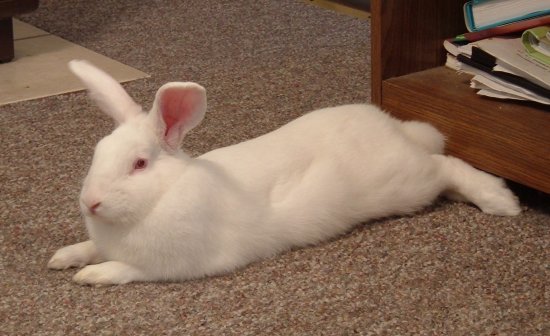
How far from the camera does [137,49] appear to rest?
2.43 m

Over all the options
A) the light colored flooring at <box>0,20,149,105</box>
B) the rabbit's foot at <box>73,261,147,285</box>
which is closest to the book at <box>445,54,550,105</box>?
the rabbit's foot at <box>73,261,147,285</box>

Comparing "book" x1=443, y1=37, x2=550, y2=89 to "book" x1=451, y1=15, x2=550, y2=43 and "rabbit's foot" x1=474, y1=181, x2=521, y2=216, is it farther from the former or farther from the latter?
"rabbit's foot" x1=474, y1=181, x2=521, y2=216

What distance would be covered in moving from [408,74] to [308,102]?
1.17 ft

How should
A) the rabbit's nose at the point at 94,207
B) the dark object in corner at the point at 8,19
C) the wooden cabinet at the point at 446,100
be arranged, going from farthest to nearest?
the dark object in corner at the point at 8,19
the wooden cabinet at the point at 446,100
the rabbit's nose at the point at 94,207

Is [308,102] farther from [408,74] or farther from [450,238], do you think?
[450,238]

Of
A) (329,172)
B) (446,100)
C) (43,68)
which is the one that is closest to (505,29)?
(446,100)

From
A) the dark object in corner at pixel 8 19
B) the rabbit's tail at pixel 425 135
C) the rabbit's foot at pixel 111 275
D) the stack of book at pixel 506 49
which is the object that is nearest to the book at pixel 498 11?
the stack of book at pixel 506 49

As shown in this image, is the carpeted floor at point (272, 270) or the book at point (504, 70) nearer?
the carpeted floor at point (272, 270)

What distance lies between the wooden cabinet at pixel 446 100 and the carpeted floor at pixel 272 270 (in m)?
0.10

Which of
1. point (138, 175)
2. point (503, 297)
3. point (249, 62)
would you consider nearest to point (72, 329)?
point (138, 175)

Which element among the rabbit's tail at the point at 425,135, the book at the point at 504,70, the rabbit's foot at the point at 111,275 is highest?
the book at the point at 504,70

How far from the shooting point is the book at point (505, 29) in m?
1.50

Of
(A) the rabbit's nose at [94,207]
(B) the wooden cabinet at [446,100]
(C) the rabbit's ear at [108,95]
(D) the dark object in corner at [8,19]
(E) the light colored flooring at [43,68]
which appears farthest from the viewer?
(D) the dark object in corner at [8,19]

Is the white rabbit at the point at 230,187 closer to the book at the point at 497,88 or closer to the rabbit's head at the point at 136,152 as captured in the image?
the rabbit's head at the point at 136,152
